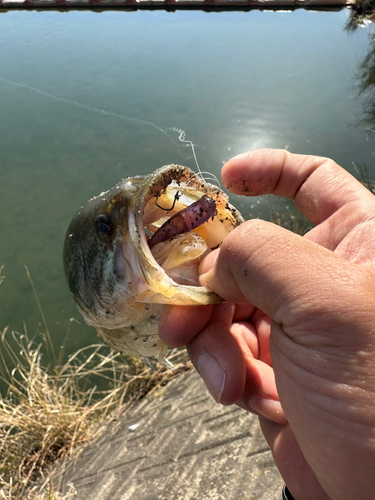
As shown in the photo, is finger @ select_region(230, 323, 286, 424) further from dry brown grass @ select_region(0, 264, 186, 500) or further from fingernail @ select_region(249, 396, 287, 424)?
dry brown grass @ select_region(0, 264, 186, 500)

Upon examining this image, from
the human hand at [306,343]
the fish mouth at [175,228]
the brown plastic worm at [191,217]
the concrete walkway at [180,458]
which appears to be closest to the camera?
the human hand at [306,343]

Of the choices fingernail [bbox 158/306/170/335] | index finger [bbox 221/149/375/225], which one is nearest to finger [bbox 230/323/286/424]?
fingernail [bbox 158/306/170/335]

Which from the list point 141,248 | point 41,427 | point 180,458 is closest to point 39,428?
point 41,427

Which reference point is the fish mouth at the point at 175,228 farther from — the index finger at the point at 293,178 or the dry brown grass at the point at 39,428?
the dry brown grass at the point at 39,428

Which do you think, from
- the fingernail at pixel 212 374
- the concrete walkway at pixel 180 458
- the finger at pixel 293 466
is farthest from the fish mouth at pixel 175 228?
the concrete walkway at pixel 180 458

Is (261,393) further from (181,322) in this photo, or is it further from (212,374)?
(181,322)

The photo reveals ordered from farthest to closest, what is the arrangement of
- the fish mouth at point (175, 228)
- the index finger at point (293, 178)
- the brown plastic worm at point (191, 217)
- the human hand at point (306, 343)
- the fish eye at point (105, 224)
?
the index finger at point (293, 178) < the fish eye at point (105, 224) < the brown plastic worm at point (191, 217) < the fish mouth at point (175, 228) < the human hand at point (306, 343)
